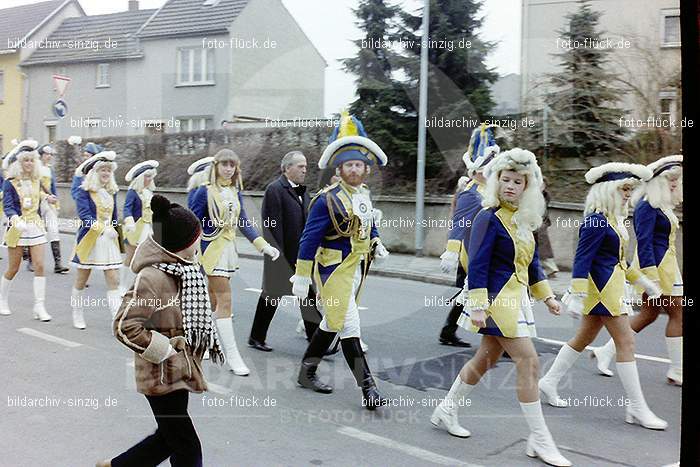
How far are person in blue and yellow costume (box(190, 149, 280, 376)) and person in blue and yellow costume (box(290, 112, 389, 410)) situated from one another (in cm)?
107

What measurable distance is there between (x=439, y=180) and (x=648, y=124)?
494cm

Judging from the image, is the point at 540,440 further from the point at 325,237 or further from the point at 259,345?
the point at 259,345

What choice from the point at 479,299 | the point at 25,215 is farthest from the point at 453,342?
the point at 25,215

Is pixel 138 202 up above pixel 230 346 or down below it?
above

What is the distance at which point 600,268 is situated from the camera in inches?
210

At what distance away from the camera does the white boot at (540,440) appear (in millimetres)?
4387

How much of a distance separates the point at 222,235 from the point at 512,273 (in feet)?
9.50

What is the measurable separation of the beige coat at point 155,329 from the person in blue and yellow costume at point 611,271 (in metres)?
3.11

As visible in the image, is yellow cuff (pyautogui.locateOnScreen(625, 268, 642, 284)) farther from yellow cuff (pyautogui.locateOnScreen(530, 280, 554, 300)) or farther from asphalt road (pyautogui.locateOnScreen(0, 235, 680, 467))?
yellow cuff (pyautogui.locateOnScreen(530, 280, 554, 300))

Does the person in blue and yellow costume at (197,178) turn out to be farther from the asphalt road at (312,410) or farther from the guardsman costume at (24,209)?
the guardsman costume at (24,209)

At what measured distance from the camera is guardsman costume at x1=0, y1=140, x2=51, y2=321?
27.2 ft

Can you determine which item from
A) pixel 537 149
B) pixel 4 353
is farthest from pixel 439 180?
pixel 4 353

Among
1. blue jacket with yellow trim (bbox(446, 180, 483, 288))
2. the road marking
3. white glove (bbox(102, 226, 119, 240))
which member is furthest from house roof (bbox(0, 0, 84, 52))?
blue jacket with yellow trim (bbox(446, 180, 483, 288))
